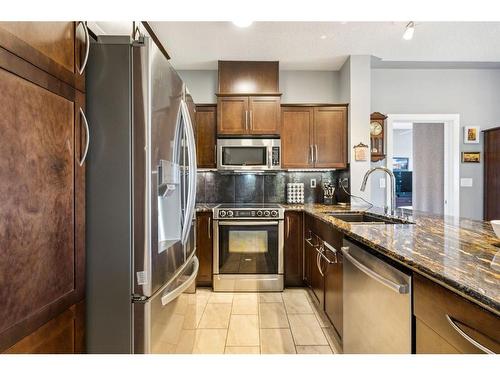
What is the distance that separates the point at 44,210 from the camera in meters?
0.90

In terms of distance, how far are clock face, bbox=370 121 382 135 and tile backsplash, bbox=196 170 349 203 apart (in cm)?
70

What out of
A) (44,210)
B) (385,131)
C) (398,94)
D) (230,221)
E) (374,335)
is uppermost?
(398,94)

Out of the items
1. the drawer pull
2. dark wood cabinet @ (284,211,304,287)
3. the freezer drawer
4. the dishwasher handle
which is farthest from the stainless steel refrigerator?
dark wood cabinet @ (284,211,304,287)

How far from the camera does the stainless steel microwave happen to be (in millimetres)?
3195

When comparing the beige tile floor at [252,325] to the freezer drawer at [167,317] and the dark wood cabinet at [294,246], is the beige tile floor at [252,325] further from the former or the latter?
the dark wood cabinet at [294,246]

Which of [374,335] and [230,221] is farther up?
[230,221]

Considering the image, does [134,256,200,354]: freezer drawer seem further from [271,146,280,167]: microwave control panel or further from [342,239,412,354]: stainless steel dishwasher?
[271,146,280,167]: microwave control panel

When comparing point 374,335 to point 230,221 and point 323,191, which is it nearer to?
point 230,221

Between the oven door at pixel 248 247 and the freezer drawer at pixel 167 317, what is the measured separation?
1176 millimetres

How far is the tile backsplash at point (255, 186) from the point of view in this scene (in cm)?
358

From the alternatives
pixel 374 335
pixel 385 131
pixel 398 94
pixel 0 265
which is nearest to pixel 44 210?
pixel 0 265
